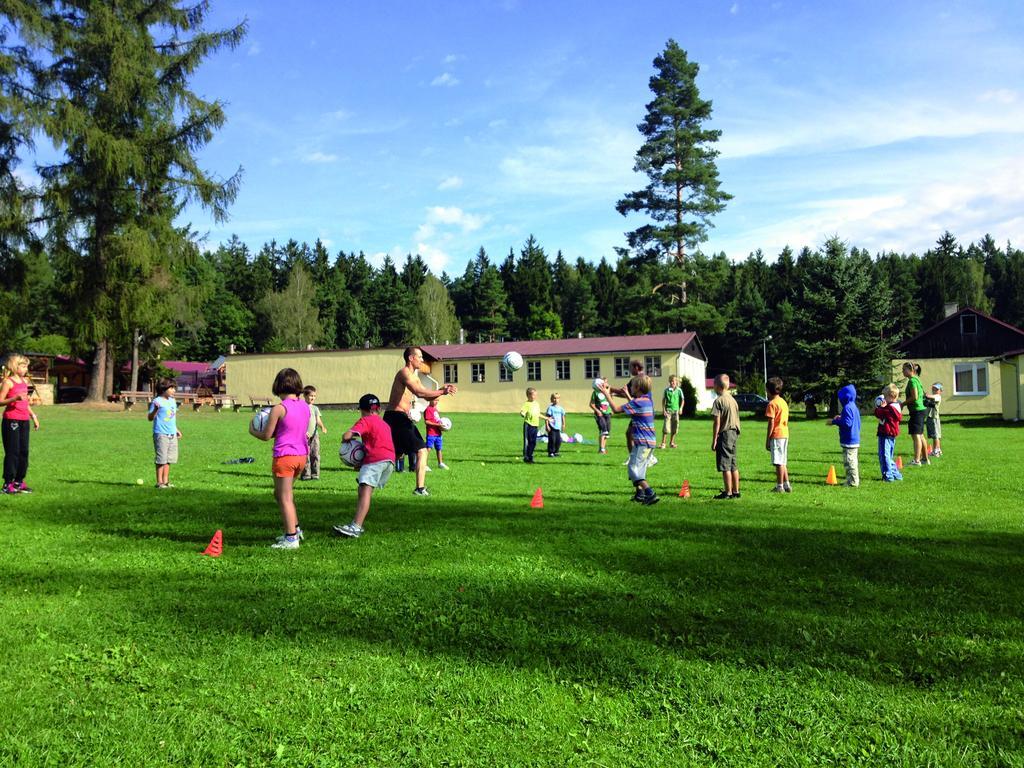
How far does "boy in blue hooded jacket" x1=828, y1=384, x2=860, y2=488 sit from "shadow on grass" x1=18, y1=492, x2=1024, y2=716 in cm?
430

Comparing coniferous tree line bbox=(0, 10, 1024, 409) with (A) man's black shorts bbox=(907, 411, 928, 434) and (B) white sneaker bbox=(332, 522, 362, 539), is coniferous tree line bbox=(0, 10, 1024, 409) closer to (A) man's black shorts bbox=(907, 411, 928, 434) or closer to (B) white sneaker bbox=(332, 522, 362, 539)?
(A) man's black shorts bbox=(907, 411, 928, 434)

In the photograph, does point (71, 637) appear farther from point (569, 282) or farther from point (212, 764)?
point (569, 282)

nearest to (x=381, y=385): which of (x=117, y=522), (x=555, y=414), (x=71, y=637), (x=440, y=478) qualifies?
(x=555, y=414)

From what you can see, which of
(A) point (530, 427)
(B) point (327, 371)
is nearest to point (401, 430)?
(A) point (530, 427)

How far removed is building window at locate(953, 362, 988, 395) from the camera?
44.5 meters

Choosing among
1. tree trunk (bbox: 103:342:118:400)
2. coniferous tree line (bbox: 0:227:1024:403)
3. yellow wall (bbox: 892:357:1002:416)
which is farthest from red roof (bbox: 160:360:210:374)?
yellow wall (bbox: 892:357:1002:416)

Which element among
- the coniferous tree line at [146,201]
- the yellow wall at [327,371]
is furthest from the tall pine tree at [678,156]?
the yellow wall at [327,371]

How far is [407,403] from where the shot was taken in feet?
34.3

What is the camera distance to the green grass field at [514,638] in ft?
11.1

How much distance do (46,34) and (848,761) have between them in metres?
39.2

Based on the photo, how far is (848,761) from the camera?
10.7 feet

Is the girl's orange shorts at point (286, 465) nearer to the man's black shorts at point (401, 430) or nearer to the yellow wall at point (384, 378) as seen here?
the man's black shorts at point (401, 430)

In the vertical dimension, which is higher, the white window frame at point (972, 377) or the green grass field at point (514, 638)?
the white window frame at point (972, 377)

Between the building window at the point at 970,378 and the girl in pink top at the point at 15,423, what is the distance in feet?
154
